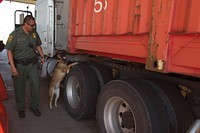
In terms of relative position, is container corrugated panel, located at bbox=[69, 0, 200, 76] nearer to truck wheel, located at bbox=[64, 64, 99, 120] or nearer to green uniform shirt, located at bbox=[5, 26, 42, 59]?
truck wheel, located at bbox=[64, 64, 99, 120]

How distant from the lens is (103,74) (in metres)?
4.53

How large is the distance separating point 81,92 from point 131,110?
184cm

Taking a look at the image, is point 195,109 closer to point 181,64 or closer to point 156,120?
point 156,120

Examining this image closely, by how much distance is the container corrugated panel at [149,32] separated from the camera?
6.98 feet

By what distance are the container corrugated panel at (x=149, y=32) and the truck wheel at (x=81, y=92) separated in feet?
2.35

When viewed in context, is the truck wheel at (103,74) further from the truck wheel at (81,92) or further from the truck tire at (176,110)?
the truck tire at (176,110)

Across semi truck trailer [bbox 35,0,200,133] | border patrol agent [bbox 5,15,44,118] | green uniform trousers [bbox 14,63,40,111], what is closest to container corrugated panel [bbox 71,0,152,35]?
semi truck trailer [bbox 35,0,200,133]

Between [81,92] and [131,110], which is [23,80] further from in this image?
[131,110]

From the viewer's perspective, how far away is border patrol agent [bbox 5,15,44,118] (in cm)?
475

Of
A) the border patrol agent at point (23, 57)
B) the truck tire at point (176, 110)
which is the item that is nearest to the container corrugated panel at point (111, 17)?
the truck tire at point (176, 110)

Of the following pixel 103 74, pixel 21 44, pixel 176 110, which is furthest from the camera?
pixel 21 44

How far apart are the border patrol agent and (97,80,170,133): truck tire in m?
1.93

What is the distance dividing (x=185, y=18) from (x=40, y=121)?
3473mm

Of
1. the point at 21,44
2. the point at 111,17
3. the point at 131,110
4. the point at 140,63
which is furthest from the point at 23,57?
the point at 131,110
